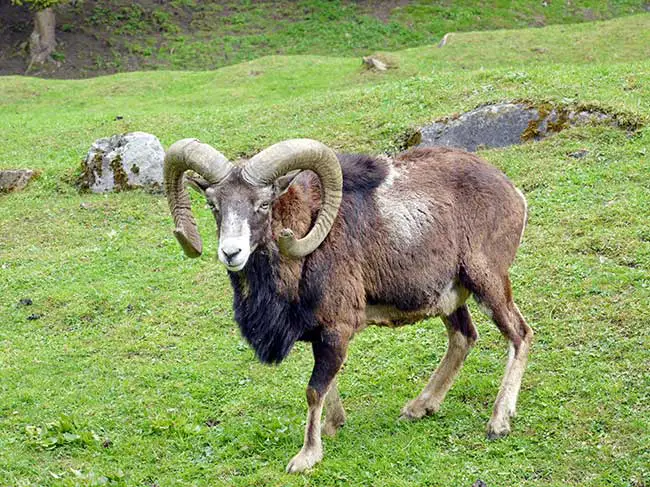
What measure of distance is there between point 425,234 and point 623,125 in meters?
8.86

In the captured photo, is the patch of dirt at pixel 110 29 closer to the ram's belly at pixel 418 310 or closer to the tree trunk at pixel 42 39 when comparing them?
the tree trunk at pixel 42 39

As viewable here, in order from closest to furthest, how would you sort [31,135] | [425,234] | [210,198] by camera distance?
[210,198] → [425,234] → [31,135]

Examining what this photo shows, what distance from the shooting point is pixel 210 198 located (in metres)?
8.49

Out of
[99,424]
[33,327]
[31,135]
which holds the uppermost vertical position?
[99,424]

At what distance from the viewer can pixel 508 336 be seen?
9.38 meters

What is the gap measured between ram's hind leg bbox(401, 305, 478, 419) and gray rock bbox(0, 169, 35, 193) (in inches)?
513

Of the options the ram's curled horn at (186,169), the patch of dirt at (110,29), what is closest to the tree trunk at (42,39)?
the patch of dirt at (110,29)

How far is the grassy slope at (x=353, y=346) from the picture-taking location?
8711 mm

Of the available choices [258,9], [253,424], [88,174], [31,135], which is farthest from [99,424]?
[258,9]

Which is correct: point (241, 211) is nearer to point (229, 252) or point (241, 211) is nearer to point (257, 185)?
point (257, 185)

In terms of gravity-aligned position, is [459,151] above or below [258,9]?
above

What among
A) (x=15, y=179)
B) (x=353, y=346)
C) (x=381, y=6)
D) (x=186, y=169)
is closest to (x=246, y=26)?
(x=381, y=6)

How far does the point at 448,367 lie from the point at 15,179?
13517 millimetres

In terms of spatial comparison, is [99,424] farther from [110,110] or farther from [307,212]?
[110,110]
